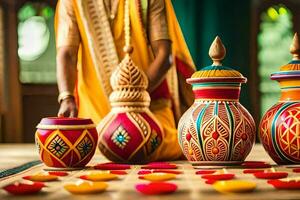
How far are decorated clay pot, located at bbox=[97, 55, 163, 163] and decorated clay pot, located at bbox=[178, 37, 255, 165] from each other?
5.2 inches

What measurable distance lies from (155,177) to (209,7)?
3626 millimetres

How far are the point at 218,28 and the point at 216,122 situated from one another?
3.36 m

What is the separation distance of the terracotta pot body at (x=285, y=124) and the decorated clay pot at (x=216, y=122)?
0.05m

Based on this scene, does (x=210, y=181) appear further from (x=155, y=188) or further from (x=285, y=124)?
(x=285, y=124)

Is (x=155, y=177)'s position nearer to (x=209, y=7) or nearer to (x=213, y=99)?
(x=213, y=99)

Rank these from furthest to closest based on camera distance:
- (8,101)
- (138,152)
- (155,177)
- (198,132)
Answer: (8,101), (138,152), (198,132), (155,177)

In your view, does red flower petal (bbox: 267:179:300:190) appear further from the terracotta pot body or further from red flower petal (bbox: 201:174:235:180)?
the terracotta pot body

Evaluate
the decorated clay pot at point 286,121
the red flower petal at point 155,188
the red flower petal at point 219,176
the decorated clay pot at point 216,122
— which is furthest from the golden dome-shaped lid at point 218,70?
the red flower petal at point 155,188

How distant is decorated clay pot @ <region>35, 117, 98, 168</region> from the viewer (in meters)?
1.18

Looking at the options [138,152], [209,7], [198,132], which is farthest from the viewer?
[209,7]

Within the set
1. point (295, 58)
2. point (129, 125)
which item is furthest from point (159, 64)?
point (295, 58)

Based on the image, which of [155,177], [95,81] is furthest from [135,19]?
[155,177]

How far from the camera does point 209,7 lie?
448 cm

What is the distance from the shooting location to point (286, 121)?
3.87 ft
